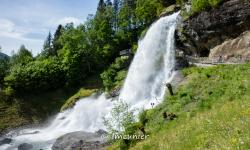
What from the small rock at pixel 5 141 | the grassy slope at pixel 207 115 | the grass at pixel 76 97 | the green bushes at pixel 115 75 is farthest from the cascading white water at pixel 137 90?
the grassy slope at pixel 207 115

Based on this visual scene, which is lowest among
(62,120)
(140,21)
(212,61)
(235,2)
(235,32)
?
(62,120)

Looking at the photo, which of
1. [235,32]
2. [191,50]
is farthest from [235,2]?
[191,50]

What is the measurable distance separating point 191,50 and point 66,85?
3060cm

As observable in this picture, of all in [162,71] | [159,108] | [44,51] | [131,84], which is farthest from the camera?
[44,51]

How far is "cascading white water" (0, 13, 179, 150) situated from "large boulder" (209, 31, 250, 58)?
7.17 meters

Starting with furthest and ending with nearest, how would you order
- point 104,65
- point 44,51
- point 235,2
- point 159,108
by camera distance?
point 44,51, point 104,65, point 235,2, point 159,108

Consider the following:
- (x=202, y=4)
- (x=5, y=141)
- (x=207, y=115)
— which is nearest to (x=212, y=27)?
(x=202, y=4)

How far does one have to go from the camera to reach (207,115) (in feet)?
56.6

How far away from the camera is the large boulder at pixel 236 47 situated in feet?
136

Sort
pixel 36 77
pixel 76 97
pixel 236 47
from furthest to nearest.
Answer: pixel 36 77 → pixel 76 97 → pixel 236 47

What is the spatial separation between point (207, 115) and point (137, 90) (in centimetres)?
3399

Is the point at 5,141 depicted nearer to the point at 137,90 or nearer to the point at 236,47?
the point at 137,90

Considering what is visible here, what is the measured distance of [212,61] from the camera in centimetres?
4431

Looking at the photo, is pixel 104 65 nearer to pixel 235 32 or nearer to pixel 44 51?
pixel 44 51
